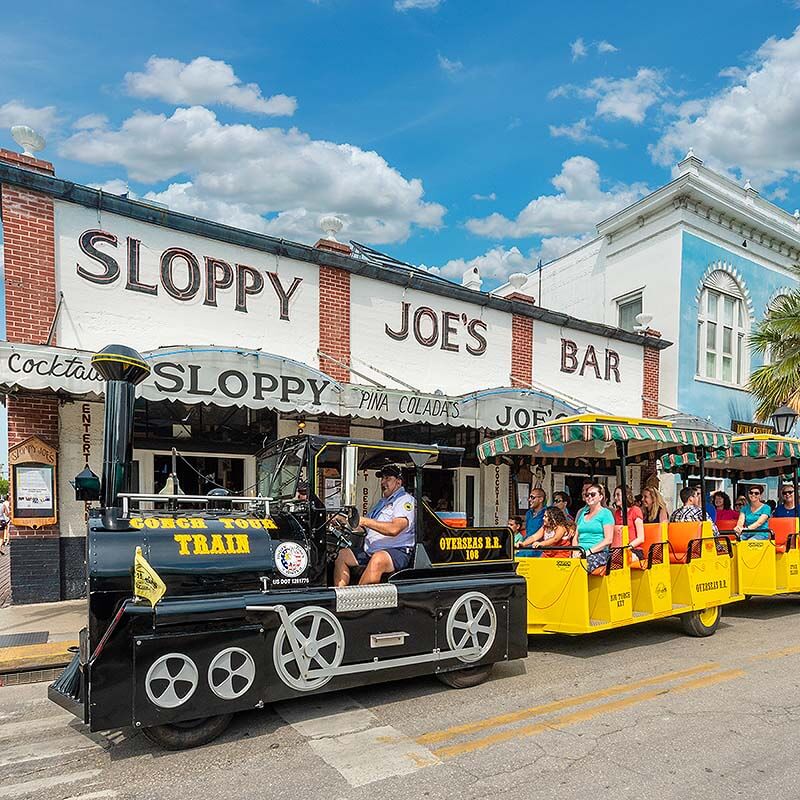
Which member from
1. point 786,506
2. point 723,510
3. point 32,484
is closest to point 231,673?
point 32,484

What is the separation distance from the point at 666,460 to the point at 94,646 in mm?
8573

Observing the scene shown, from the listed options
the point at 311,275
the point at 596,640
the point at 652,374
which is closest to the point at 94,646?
the point at 596,640

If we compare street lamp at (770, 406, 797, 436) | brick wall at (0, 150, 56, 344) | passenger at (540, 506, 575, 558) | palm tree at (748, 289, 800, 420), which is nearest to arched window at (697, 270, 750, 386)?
palm tree at (748, 289, 800, 420)

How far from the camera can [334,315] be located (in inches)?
468

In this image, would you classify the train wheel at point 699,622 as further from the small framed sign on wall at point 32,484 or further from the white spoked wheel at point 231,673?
the small framed sign on wall at point 32,484

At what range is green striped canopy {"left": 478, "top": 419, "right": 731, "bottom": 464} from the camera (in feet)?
23.8

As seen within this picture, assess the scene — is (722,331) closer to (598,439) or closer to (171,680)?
(598,439)

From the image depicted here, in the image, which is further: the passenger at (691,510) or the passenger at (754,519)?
the passenger at (754,519)

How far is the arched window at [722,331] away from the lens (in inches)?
717

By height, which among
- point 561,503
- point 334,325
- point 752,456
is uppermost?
point 334,325

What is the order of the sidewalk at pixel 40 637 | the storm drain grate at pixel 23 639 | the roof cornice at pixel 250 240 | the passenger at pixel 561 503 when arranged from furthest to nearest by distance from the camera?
the roof cornice at pixel 250 240
the passenger at pixel 561 503
the storm drain grate at pixel 23 639
the sidewalk at pixel 40 637

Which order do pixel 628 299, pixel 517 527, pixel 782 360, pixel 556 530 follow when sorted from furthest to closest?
pixel 628 299
pixel 782 360
pixel 517 527
pixel 556 530

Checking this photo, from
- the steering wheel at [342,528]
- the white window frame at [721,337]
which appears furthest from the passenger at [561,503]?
the white window frame at [721,337]

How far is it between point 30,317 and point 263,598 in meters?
6.53
